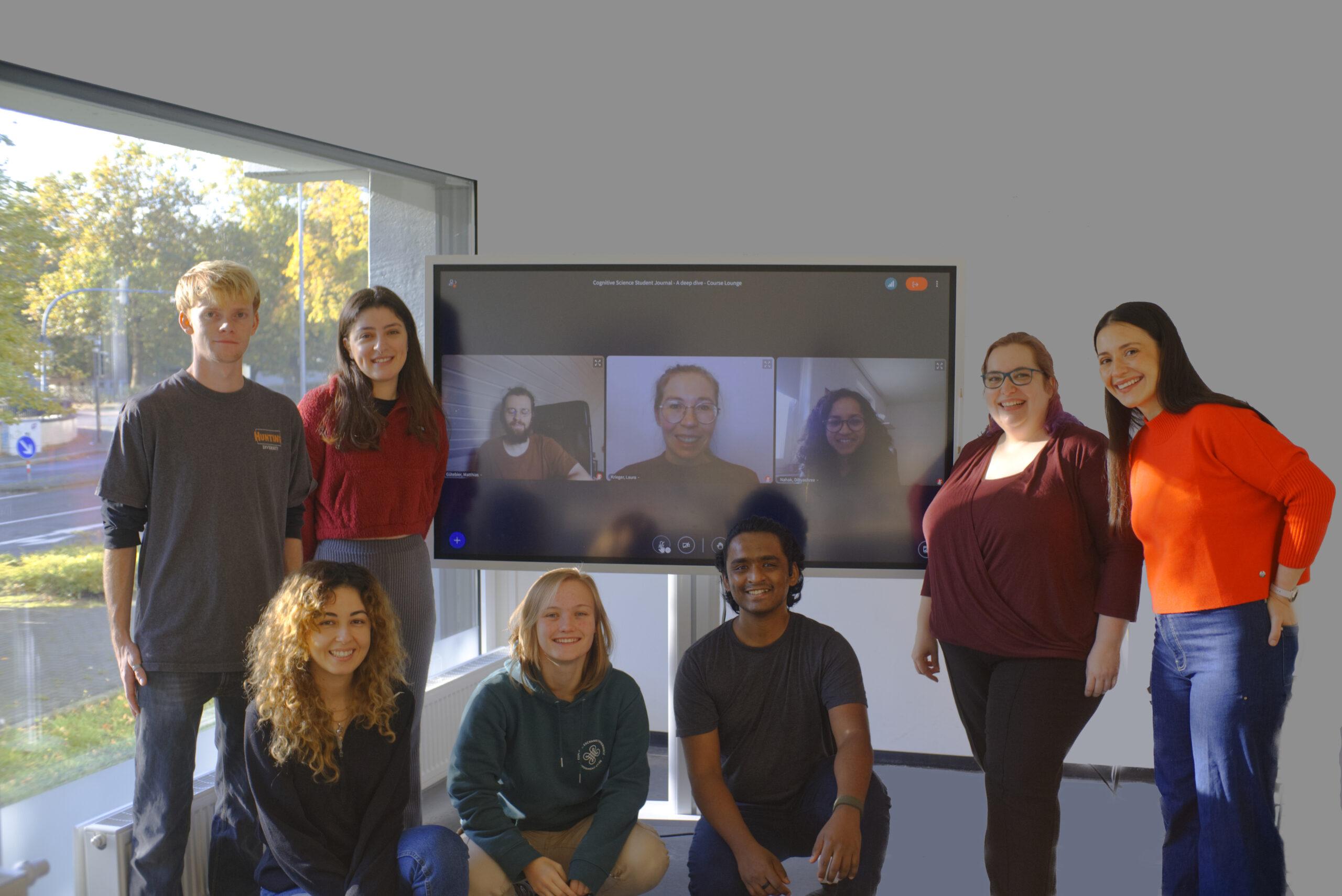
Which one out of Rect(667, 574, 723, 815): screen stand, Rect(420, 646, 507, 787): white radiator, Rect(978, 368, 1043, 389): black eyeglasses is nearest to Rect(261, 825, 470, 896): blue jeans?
Rect(667, 574, 723, 815): screen stand

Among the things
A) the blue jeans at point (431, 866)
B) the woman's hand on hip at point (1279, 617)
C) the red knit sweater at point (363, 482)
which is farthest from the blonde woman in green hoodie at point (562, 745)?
the woman's hand on hip at point (1279, 617)

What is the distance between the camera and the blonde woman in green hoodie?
2516 mm

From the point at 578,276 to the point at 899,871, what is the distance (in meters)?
2.12

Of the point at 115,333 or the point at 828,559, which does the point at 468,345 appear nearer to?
the point at 115,333

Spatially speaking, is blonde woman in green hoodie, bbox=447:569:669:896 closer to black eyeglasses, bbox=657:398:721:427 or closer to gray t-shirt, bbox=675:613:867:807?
gray t-shirt, bbox=675:613:867:807

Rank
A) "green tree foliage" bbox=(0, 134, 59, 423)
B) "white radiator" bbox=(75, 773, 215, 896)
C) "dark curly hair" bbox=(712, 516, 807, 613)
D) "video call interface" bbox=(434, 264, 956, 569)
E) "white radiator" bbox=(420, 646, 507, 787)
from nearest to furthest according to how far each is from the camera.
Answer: "green tree foliage" bbox=(0, 134, 59, 423)
"white radiator" bbox=(75, 773, 215, 896)
"dark curly hair" bbox=(712, 516, 807, 613)
"video call interface" bbox=(434, 264, 956, 569)
"white radiator" bbox=(420, 646, 507, 787)

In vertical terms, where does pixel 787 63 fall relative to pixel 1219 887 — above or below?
above

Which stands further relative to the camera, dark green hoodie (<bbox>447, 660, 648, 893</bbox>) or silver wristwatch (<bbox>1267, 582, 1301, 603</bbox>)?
dark green hoodie (<bbox>447, 660, 648, 893</bbox>)

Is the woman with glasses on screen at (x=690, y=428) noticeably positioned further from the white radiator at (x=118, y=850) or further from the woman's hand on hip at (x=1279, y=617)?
the woman's hand on hip at (x=1279, y=617)

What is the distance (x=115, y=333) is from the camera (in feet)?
9.26

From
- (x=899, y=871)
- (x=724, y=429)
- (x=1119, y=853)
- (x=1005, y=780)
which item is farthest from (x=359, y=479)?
(x=1119, y=853)

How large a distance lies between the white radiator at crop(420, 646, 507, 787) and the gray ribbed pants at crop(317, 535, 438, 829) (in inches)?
31.6

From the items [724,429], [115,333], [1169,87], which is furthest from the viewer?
[1169,87]

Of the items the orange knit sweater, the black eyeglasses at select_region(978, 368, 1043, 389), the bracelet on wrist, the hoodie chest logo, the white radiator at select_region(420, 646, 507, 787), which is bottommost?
the white radiator at select_region(420, 646, 507, 787)
